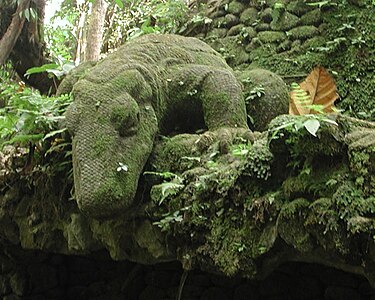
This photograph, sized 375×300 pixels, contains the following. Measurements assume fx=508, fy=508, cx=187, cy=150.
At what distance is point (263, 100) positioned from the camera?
14.0 ft

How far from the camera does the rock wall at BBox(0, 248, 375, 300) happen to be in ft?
13.2

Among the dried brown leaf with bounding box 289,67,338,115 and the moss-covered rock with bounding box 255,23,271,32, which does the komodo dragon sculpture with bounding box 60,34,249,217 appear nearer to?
the dried brown leaf with bounding box 289,67,338,115

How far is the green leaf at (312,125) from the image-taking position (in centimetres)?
235

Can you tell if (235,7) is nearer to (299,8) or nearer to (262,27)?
(262,27)

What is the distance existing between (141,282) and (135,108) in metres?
2.34

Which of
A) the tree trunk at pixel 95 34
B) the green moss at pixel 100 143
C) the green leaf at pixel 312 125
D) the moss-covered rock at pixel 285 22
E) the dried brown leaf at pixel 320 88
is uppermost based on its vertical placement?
the green leaf at pixel 312 125

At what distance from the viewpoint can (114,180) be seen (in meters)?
3.20

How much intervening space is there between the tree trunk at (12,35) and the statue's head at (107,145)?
2.12 meters

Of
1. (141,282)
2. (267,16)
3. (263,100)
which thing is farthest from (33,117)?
(267,16)

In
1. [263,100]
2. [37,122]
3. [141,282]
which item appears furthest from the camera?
[141,282]

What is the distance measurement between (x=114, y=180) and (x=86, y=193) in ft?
0.63

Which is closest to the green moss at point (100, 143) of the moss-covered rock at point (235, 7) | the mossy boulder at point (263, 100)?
the mossy boulder at point (263, 100)

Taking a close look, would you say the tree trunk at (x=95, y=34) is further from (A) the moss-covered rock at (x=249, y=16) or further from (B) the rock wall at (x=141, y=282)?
(B) the rock wall at (x=141, y=282)

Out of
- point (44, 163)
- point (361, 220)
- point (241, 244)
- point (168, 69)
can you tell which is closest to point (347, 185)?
point (361, 220)
